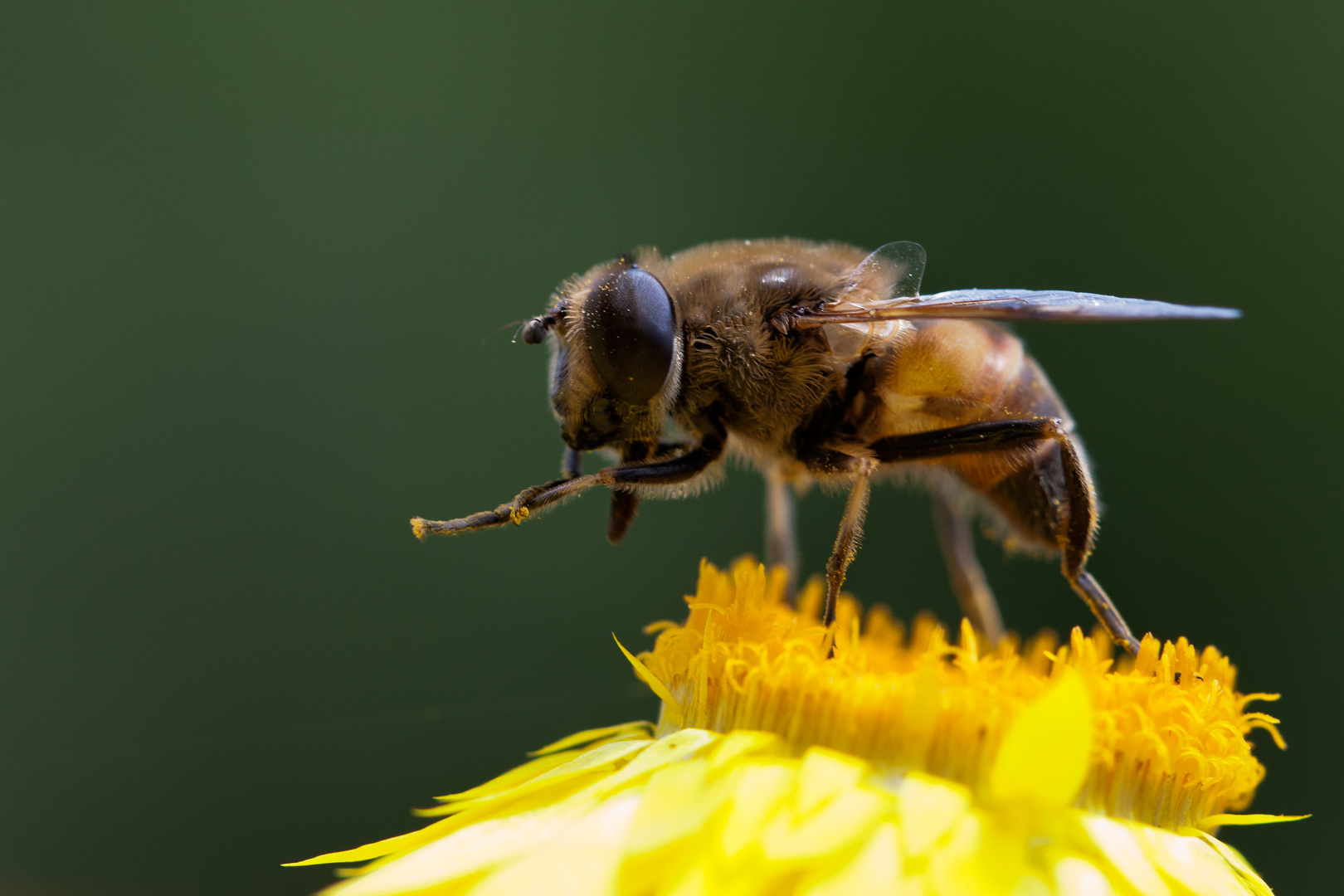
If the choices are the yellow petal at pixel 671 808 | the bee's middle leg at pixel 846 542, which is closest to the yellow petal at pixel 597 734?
the yellow petal at pixel 671 808

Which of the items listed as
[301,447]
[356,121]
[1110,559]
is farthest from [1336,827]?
[356,121]

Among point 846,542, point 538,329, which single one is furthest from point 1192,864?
point 538,329

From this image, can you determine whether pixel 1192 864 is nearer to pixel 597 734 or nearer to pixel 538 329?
pixel 597 734

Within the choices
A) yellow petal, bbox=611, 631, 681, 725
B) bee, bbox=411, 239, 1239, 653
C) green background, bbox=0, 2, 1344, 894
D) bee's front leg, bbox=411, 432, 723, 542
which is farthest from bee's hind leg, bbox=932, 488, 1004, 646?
green background, bbox=0, 2, 1344, 894

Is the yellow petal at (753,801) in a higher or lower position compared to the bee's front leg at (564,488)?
lower

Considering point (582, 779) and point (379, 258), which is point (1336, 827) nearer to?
point (582, 779)

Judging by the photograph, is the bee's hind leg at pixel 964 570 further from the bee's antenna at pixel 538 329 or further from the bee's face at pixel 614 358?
the bee's antenna at pixel 538 329

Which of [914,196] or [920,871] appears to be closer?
[920,871]
